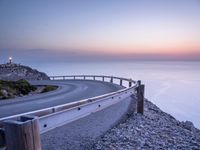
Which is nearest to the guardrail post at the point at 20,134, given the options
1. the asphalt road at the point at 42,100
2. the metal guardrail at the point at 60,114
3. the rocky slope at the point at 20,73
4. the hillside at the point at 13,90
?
the metal guardrail at the point at 60,114

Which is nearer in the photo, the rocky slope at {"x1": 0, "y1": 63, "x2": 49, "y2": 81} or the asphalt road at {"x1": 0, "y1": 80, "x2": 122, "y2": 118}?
the asphalt road at {"x1": 0, "y1": 80, "x2": 122, "y2": 118}

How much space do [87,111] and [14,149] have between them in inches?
93.5

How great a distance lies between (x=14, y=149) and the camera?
2.30 m

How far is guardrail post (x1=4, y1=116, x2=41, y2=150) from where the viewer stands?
2.25m

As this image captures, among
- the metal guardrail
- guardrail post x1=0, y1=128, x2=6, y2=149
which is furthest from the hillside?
guardrail post x1=0, y1=128, x2=6, y2=149

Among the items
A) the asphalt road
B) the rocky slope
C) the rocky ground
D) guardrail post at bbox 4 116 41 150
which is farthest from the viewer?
the rocky slope

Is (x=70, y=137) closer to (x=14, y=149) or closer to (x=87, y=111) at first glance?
(x=87, y=111)

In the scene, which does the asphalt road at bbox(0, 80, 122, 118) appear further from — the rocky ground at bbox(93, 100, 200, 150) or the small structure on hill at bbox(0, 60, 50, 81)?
the small structure on hill at bbox(0, 60, 50, 81)

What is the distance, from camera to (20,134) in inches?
88.7

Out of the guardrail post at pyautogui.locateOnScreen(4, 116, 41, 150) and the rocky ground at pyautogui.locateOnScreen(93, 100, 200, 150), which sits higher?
the guardrail post at pyautogui.locateOnScreen(4, 116, 41, 150)

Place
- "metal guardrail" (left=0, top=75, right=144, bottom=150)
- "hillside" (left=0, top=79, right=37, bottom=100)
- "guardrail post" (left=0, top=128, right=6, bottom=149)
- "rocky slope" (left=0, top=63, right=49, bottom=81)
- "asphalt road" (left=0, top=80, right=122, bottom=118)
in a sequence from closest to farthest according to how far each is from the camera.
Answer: "guardrail post" (left=0, top=128, right=6, bottom=149) < "metal guardrail" (left=0, top=75, right=144, bottom=150) < "asphalt road" (left=0, top=80, right=122, bottom=118) < "hillside" (left=0, top=79, right=37, bottom=100) < "rocky slope" (left=0, top=63, right=49, bottom=81)

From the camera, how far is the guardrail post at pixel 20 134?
225 centimetres

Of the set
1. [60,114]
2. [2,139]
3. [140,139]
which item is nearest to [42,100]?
[140,139]

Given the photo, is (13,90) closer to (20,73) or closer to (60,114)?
(60,114)
